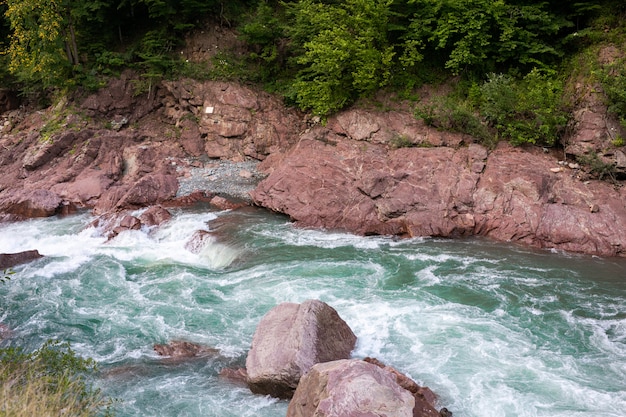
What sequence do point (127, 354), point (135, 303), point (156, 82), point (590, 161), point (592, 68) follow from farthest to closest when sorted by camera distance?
point (156, 82), point (592, 68), point (590, 161), point (135, 303), point (127, 354)

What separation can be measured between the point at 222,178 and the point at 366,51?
7.07m

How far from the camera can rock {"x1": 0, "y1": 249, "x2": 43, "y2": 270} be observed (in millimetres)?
13675

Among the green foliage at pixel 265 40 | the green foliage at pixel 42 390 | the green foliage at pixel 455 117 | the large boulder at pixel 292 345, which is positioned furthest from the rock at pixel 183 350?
the green foliage at pixel 265 40

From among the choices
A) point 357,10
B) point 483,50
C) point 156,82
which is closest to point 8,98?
point 156,82

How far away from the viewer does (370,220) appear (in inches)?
614

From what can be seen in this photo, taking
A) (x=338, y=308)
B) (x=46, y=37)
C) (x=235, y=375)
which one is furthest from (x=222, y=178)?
(x=235, y=375)

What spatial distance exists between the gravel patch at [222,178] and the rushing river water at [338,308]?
2.66 metres

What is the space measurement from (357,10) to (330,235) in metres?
8.71

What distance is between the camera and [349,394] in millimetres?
6637

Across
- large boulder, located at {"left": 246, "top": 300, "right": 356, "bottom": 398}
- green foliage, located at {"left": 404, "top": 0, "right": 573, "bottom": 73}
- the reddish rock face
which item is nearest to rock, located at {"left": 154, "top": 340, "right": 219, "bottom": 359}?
large boulder, located at {"left": 246, "top": 300, "right": 356, "bottom": 398}

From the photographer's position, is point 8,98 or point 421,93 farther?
point 8,98

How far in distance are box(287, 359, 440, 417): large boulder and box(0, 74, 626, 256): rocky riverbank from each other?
8.46 metres

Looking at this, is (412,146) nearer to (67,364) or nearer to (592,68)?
(592,68)

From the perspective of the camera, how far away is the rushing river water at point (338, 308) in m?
8.29
